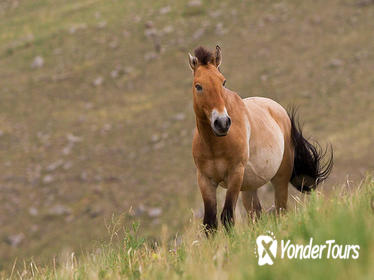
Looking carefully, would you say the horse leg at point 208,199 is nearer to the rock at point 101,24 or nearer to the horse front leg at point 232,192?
the horse front leg at point 232,192

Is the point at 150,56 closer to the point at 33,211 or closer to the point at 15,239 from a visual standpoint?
the point at 33,211

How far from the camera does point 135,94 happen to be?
29469mm

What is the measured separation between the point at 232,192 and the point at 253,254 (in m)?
2.48

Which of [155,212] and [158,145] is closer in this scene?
[155,212]

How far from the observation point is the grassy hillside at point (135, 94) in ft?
76.0

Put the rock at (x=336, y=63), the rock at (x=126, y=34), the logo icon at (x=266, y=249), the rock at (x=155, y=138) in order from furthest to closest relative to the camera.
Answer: the rock at (x=126, y=34)
the rock at (x=336, y=63)
the rock at (x=155, y=138)
the logo icon at (x=266, y=249)

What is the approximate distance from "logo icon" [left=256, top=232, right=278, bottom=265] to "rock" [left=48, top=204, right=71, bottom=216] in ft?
67.0

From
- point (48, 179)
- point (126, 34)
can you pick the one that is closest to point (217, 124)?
point (48, 179)

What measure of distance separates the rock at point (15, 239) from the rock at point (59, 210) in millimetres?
1320

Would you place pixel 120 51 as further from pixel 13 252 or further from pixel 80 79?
pixel 13 252

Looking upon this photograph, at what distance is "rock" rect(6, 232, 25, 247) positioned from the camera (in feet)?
74.2

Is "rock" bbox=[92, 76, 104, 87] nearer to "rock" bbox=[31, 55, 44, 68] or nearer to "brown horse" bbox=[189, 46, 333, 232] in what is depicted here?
"rock" bbox=[31, 55, 44, 68]

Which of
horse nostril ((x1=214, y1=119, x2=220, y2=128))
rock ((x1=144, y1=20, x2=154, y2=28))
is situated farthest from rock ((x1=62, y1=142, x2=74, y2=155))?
horse nostril ((x1=214, y1=119, x2=220, y2=128))

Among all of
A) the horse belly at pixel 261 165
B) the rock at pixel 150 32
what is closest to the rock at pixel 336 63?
the rock at pixel 150 32
